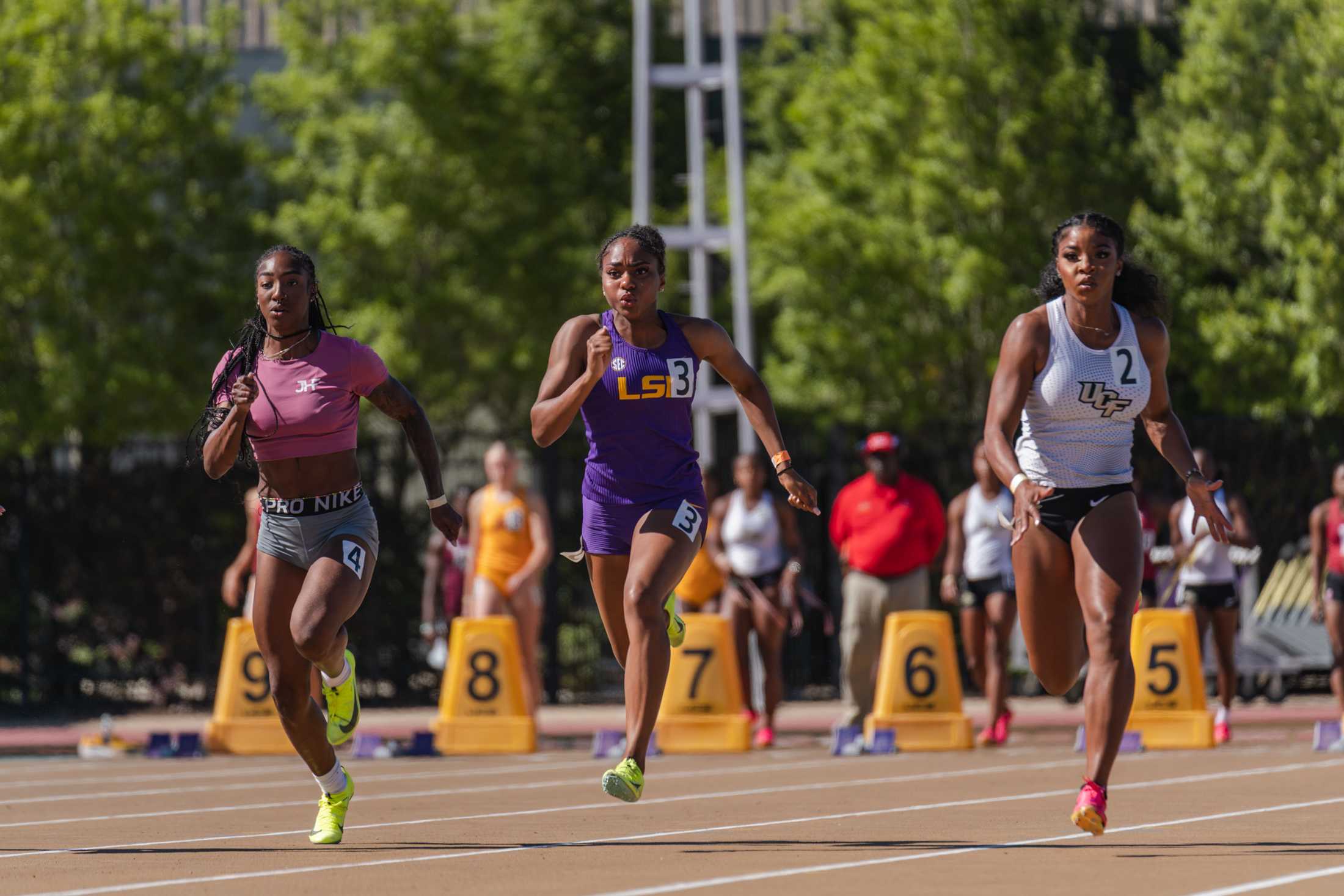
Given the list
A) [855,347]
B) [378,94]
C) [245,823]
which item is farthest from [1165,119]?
[245,823]

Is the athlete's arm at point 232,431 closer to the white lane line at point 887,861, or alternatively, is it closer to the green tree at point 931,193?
the white lane line at point 887,861

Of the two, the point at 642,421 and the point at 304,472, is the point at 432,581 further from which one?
the point at 304,472

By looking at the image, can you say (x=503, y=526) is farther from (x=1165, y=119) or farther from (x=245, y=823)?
(x=1165, y=119)

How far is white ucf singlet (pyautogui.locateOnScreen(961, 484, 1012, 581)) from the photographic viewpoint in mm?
15562

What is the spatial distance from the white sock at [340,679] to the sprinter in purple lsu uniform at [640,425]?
1045 mm

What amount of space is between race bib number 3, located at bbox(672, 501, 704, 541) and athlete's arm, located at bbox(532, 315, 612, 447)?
1.91 feet

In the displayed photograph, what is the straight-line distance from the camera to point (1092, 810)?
7.81 m

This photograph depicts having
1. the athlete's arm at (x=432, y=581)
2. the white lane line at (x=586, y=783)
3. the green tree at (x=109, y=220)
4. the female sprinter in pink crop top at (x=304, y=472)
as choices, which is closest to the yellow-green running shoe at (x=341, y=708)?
the female sprinter in pink crop top at (x=304, y=472)

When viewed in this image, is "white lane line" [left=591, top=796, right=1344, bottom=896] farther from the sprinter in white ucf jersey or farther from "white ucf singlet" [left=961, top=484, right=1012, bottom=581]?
"white ucf singlet" [left=961, top=484, right=1012, bottom=581]

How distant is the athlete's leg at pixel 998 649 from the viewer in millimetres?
15352

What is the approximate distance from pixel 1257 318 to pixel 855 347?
475 cm

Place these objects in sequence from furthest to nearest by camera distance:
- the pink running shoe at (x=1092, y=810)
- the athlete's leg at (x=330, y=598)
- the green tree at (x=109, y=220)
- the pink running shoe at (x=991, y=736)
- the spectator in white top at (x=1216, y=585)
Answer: the green tree at (x=109, y=220)
the spectator in white top at (x=1216, y=585)
the pink running shoe at (x=991, y=736)
the athlete's leg at (x=330, y=598)
the pink running shoe at (x=1092, y=810)

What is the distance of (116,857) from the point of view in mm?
8180

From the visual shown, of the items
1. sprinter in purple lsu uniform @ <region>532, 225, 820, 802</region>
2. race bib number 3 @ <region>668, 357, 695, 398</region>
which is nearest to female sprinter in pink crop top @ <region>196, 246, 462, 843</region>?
sprinter in purple lsu uniform @ <region>532, 225, 820, 802</region>
